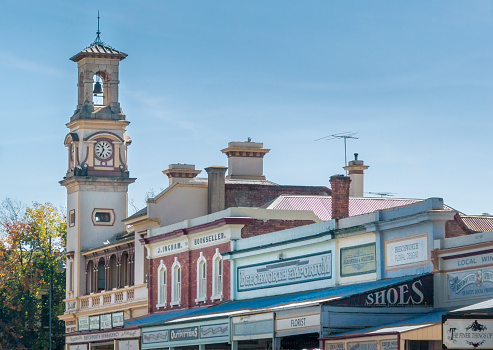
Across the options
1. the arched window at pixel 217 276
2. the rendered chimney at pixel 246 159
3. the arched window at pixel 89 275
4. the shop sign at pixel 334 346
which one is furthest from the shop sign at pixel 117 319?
the shop sign at pixel 334 346

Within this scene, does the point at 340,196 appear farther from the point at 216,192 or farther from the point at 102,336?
the point at 102,336

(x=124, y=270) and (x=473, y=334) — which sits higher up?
(x=124, y=270)

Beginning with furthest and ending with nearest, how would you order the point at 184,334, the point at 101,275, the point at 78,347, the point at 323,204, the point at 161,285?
1. the point at 101,275
2. the point at 78,347
3. the point at 161,285
4. the point at 323,204
5. the point at 184,334

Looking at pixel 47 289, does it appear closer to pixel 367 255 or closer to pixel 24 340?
pixel 24 340

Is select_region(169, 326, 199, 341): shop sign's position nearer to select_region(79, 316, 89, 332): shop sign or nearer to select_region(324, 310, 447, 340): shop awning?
select_region(324, 310, 447, 340): shop awning

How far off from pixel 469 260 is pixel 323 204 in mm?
21013

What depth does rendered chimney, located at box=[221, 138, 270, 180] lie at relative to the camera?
61391mm

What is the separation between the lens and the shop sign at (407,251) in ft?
110

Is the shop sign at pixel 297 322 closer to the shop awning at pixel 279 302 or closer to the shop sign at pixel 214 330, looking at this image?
the shop awning at pixel 279 302

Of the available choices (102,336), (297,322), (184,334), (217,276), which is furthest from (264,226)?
(297,322)

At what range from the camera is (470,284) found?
104ft

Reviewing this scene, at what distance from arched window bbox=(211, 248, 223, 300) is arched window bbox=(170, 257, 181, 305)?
397cm

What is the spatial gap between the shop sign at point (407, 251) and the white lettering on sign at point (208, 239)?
481 inches

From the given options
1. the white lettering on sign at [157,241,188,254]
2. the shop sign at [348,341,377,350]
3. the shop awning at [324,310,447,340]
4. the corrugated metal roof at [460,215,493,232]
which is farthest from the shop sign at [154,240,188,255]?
the shop sign at [348,341,377,350]
